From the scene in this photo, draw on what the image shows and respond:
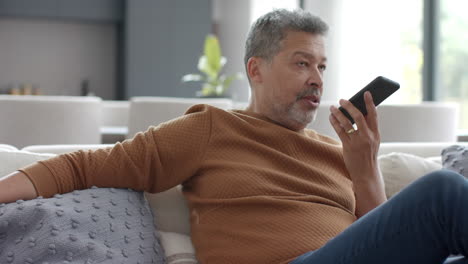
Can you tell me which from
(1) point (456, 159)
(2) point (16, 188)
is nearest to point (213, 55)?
(1) point (456, 159)

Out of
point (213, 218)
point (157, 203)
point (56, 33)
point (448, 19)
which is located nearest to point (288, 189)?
point (213, 218)

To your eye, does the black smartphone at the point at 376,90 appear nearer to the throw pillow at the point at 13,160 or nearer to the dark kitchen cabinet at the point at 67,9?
the throw pillow at the point at 13,160

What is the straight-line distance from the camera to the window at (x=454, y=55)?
5042mm

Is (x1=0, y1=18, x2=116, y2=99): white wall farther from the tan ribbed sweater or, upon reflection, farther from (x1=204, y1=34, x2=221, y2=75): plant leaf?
the tan ribbed sweater

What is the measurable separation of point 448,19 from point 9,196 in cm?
462

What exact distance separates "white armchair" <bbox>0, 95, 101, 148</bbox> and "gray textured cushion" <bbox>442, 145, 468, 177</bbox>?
1.77 meters

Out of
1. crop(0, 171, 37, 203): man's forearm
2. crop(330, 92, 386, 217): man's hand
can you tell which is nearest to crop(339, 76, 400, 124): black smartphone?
crop(330, 92, 386, 217): man's hand

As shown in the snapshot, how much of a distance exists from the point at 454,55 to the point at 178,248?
13.8 ft

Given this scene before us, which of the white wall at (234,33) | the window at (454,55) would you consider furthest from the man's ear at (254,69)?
the white wall at (234,33)

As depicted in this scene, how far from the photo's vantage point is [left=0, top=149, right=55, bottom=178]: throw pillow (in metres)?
1.51

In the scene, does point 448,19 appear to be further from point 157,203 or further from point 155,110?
point 157,203

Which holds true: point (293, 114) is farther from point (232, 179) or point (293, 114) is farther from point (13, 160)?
point (13, 160)

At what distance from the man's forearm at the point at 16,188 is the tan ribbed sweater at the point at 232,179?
1cm

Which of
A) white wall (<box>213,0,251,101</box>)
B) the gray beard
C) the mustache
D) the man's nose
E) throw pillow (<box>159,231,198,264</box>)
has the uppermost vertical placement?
white wall (<box>213,0,251,101</box>)
